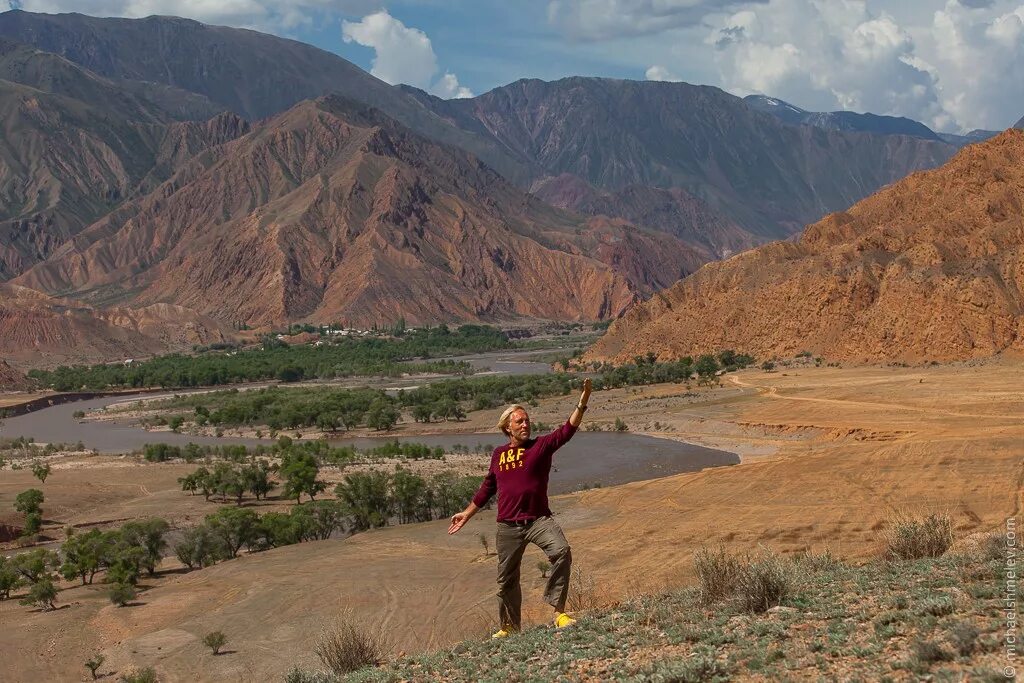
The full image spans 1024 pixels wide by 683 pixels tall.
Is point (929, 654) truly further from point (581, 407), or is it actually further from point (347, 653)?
point (347, 653)

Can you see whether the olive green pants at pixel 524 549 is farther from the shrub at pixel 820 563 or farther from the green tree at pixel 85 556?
the green tree at pixel 85 556

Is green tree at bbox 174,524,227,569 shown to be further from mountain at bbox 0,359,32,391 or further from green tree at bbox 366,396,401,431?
mountain at bbox 0,359,32,391

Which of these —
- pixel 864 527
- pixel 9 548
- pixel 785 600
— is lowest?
pixel 9 548

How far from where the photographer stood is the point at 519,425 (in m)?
12.0

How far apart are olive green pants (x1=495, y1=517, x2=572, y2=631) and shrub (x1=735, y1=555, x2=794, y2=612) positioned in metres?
1.93

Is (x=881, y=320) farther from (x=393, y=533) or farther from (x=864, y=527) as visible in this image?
(x=864, y=527)

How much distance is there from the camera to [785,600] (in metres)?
12.1

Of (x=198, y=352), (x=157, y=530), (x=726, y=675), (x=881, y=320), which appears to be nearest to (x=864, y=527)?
(x=726, y=675)

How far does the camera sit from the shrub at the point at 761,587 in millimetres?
11984

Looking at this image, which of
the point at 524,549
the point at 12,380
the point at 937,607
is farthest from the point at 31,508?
the point at 12,380

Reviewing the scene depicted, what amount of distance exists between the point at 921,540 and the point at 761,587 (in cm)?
419

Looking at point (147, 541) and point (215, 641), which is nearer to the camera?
point (215, 641)

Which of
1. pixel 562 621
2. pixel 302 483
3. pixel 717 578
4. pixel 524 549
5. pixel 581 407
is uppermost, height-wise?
pixel 581 407

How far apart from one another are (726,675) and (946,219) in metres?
102
